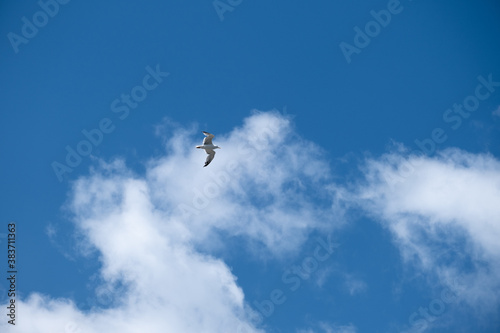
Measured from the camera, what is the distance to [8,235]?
86938 millimetres

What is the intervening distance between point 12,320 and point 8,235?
10.7m

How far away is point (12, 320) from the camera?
277 ft

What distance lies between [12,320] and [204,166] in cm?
3133

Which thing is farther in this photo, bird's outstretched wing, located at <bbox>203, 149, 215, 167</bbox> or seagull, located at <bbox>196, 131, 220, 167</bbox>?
bird's outstretched wing, located at <bbox>203, 149, 215, 167</bbox>

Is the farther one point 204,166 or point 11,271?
point 204,166

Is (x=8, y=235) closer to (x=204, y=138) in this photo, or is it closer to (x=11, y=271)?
(x=11, y=271)

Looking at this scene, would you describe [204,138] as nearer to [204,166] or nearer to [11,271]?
[204,166]

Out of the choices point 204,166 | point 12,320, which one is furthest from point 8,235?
point 204,166

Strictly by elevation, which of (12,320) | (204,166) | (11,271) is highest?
(204,166)

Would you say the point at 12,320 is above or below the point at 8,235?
below

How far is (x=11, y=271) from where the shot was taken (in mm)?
85312

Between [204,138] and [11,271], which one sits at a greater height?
[204,138]

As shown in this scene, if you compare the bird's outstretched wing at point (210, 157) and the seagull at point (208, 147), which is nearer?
the seagull at point (208, 147)

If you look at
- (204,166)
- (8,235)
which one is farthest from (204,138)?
(8,235)
